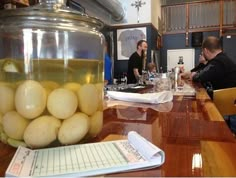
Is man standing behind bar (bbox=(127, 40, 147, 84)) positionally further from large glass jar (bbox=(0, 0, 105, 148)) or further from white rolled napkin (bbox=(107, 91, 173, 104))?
large glass jar (bbox=(0, 0, 105, 148))

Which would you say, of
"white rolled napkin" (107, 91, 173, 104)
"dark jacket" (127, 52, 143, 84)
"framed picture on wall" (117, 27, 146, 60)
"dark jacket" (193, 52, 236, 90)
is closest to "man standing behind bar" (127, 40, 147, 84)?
"dark jacket" (127, 52, 143, 84)

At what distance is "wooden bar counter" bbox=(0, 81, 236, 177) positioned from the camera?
439 millimetres

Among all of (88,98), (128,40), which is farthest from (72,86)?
(128,40)

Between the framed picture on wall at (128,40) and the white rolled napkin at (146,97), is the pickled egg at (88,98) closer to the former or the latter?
Result: the white rolled napkin at (146,97)

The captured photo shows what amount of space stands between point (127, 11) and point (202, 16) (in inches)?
90.7

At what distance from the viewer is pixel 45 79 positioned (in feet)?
1.79

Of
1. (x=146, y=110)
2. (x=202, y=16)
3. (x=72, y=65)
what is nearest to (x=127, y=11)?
(x=202, y=16)

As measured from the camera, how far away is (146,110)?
99 centimetres

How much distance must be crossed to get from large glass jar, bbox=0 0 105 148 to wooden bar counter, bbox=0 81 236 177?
0.08m

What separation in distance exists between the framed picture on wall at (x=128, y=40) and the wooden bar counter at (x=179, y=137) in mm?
4866

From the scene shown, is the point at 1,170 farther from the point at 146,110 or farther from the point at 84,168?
the point at 146,110

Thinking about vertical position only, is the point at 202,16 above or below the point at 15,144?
above

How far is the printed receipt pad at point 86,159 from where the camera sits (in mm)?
422

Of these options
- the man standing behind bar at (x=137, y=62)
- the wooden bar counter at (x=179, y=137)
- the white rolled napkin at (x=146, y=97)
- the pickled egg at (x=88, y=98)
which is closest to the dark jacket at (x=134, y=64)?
the man standing behind bar at (x=137, y=62)
